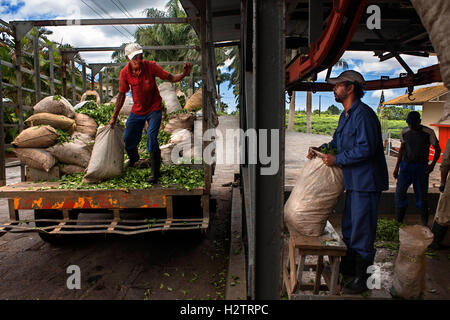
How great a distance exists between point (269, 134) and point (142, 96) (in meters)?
2.45

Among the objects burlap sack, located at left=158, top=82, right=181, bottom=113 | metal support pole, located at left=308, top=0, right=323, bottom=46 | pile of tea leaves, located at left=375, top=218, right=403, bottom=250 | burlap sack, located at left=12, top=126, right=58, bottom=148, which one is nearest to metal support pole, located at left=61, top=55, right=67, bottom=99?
burlap sack, located at left=158, top=82, right=181, bottom=113

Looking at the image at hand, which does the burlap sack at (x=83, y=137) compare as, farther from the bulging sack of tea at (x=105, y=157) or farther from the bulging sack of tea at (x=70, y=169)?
the bulging sack of tea at (x=105, y=157)

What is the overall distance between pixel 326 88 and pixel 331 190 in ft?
15.7

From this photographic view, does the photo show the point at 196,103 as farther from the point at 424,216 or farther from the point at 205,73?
the point at 424,216

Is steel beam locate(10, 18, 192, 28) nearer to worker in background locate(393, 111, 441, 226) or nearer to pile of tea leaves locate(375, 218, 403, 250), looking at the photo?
worker in background locate(393, 111, 441, 226)

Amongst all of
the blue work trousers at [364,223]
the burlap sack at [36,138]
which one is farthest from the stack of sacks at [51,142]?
the blue work trousers at [364,223]

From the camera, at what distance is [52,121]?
4023 mm

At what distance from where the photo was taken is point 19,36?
4180 millimetres

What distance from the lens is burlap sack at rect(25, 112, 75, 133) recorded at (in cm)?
393

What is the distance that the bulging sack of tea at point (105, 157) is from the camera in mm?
3447

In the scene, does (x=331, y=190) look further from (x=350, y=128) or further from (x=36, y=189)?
(x=36, y=189)

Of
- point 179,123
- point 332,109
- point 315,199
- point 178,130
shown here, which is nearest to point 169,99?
point 179,123

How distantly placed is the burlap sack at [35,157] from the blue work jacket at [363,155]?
3.29m

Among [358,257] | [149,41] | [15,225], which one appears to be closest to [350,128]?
[358,257]
